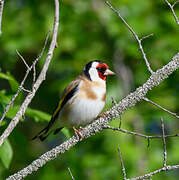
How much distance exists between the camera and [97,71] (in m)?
4.88

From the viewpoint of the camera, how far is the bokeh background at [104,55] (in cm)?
631

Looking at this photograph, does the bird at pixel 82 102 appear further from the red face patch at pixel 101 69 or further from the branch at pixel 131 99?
the branch at pixel 131 99

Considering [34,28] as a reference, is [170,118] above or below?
below

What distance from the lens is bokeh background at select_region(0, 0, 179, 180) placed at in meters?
6.31

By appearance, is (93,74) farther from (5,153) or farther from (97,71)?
(5,153)

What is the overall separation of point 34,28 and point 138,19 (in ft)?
5.33

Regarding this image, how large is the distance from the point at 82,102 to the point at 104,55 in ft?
8.98

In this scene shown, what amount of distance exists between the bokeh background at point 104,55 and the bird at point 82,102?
4.97 ft

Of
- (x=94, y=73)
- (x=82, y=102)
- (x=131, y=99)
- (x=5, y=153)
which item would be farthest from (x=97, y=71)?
(x=131, y=99)

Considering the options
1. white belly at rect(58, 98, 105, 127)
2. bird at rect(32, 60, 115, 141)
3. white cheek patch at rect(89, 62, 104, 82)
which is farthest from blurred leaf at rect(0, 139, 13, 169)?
white cheek patch at rect(89, 62, 104, 82)

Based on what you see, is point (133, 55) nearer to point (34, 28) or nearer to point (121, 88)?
point (121, 88)

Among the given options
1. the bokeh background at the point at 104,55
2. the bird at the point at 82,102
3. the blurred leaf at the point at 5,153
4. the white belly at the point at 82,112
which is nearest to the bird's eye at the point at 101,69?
the bird at the point at 82,102

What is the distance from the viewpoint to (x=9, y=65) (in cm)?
712

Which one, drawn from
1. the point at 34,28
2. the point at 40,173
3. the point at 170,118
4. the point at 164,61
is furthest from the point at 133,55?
the point at 40,173
